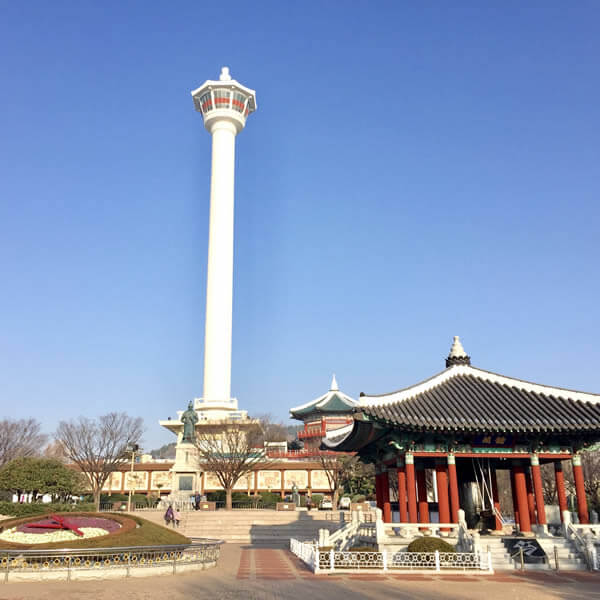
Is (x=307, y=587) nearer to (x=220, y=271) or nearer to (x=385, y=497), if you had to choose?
(x=385, y=497)

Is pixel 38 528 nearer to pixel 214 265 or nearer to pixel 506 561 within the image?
pixel 506 561

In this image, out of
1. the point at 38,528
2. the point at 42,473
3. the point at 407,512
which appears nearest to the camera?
the point at 38,528

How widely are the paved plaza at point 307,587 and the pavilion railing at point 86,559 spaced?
0.71 meters

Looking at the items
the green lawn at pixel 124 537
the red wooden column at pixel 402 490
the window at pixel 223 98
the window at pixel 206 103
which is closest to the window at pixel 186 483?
the red wooden column at pixel 402 490

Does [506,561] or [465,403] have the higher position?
[465,403]

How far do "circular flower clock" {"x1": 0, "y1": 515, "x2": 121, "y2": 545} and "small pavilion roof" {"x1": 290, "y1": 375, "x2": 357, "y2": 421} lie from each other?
202ft

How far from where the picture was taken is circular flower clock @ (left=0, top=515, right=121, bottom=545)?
720 inches

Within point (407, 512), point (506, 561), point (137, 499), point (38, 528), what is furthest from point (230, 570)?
point (137, 499)

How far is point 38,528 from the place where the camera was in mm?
19172

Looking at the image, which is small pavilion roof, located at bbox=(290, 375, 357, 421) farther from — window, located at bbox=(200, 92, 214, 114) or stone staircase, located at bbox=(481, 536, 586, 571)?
stone staircase, located at bbox=(481, 536, 586, 571)

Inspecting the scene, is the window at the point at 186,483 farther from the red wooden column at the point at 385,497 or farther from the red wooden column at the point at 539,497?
the red wooden column at the point at 539,497

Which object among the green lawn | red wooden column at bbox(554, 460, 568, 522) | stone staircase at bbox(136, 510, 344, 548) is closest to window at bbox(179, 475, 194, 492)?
stone staircase at bbox(136, 510, 344, 548)

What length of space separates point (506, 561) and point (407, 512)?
4.44 m

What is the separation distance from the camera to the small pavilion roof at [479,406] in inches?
909
